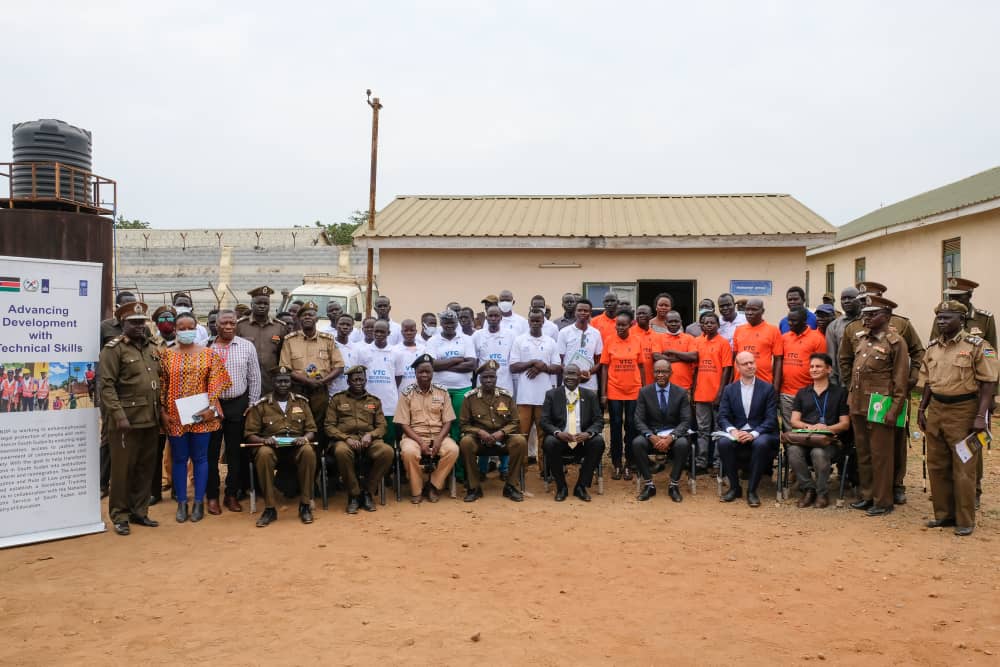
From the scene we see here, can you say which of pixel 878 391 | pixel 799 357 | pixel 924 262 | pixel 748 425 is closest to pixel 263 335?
pixel 748 425

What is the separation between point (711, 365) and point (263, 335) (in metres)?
4.80

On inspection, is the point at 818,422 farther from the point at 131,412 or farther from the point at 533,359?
the point at 131,412

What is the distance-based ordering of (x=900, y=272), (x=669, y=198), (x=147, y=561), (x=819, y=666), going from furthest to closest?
(x=900, y=272), (x=669, y=198), (x=147, y=561), (x=819, y=666)

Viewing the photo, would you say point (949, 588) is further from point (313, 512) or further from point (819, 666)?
point (313, 512)

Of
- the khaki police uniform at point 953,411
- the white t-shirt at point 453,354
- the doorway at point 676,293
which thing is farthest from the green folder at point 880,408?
the doorway at point 676,293

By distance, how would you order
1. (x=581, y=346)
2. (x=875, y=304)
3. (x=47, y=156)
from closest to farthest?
(x=875, y=304) → (x=581, y=346) → (x=47, y=156)

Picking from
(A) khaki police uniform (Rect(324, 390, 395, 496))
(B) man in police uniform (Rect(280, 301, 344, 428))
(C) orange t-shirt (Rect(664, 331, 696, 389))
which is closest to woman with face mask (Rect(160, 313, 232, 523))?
(B) man in police uniform (Rect(280, 301, 344, 428))

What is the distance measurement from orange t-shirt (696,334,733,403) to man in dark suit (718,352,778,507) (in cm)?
32

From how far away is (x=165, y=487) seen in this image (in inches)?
327

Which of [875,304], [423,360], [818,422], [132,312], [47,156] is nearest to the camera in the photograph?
[132,312]

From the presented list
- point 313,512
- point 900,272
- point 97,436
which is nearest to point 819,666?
point 313,512

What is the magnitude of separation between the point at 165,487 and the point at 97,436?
5.54 feet

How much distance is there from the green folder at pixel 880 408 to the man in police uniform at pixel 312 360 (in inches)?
204

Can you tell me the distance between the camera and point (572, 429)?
7.94 metres
